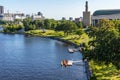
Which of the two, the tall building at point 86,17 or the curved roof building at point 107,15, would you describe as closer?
the curved roof building at point 107,15

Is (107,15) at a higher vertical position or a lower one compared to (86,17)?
higher

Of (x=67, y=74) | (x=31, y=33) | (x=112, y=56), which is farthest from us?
(x=31, y=33)

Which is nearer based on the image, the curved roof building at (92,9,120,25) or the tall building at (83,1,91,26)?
the curved roof building at (92,9,120,25)

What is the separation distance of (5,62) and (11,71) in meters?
10.9

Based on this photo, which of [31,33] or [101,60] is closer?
[101,60]

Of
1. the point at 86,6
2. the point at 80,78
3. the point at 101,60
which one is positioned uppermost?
the point at 86,6

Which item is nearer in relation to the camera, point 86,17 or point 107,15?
point 107,15

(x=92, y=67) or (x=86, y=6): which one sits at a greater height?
(x=86, y=6)

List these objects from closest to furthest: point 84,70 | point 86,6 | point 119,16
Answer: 1. point 84,70
2. point 119,16
3. point 86,6

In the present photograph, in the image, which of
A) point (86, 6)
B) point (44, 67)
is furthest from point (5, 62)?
point (86, 6)

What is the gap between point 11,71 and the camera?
52875mm

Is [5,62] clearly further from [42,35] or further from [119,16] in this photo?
[119,16]

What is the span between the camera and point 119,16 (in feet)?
559

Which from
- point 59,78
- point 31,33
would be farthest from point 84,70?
point 31,33
